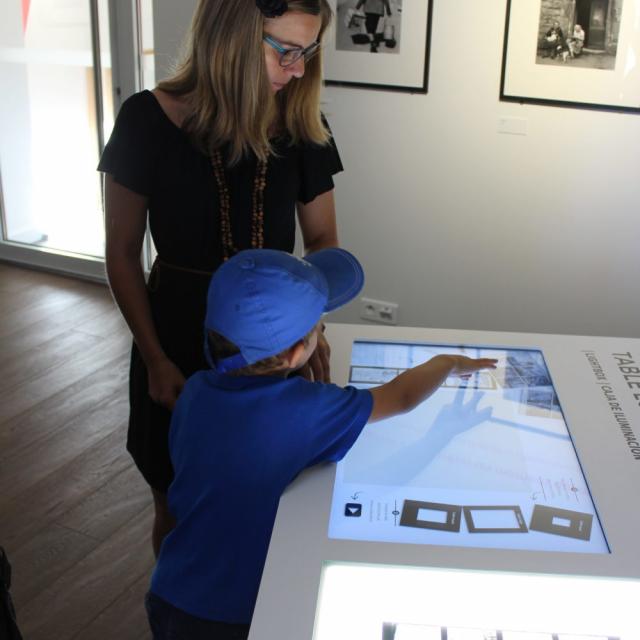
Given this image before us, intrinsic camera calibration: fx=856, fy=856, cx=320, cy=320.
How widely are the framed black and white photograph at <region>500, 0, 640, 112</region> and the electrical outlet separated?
1043 millimetres

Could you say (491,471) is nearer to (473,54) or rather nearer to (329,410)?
(329,410)

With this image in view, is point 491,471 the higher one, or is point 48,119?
point 48,119

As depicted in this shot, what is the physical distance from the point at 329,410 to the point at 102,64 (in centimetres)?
355

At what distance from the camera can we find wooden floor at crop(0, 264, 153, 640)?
234cm

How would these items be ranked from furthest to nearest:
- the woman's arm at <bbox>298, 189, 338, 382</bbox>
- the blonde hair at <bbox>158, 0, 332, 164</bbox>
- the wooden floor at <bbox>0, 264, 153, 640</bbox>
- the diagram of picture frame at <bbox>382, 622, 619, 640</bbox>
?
A: the wooden floor at <bbox>0, 264, 153, 640</bbox>
the woman's arm at <bbox>298, 189, 338, 382</bbox>
the blonde hair at <bbox>158, 0, 332, 164</bbox>
the diagram of picture frame at <bbox>382, 622, 619, 640</bbox>

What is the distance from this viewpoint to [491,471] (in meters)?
1.43

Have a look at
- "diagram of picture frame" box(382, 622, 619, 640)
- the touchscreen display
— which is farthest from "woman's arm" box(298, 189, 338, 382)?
"diagram of picture frame" box(382, 622, 619, 640)

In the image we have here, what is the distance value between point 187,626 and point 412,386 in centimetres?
53

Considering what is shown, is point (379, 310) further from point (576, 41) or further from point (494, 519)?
point (494, 519)

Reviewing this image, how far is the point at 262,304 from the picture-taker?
1.22 meters

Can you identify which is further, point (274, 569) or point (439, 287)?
point (439, 287)

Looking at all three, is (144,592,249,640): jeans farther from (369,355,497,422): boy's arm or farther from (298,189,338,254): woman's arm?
(298,189,338,254): woman's arm

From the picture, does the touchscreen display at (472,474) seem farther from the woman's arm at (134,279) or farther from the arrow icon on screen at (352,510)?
the woman's arm at (134,279)

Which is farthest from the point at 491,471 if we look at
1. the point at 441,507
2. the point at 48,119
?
the point at 48,119
